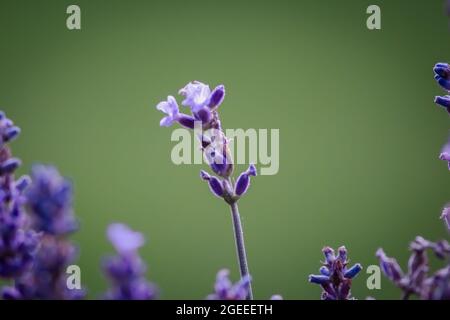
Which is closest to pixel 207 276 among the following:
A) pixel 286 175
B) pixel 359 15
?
pixel 286 175

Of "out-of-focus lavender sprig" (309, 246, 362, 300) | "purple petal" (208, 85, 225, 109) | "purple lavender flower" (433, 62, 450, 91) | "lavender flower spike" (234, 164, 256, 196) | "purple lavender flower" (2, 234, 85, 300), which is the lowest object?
"out-of-focus lavender sprig" (309, 246, 362, 300)

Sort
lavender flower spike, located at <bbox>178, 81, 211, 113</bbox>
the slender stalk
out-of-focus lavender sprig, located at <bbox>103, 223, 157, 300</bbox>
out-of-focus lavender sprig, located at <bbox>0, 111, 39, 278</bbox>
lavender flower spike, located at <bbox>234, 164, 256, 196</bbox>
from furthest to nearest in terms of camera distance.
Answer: lavender flower spike, located at <bbox>234, 164, 256, 196</bbox>, lavender flower spike, located at <bbox>178, 81, 211, 113</bbox>, the slender stalk, out-of-focus lavender sprig, located at <bbox>0, 111, 39, 278</bbox>, out-of-focus lavender sprig, located at <bbox>103, 223, 157, 300</bbox>

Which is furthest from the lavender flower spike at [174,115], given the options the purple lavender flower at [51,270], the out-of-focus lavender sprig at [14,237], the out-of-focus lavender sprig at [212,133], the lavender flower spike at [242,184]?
the purple lavender flower at [51,270]

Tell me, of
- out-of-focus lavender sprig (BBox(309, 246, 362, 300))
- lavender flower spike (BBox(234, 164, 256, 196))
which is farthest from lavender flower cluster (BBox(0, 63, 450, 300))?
lavender flower spike (BBox(234, 164, 256, 196))

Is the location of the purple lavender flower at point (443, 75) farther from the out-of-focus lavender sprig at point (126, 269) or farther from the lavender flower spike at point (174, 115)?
the out-of-focus lavender sprig at point (126, 269)

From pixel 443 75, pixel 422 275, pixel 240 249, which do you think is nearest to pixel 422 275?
pixel 422 275

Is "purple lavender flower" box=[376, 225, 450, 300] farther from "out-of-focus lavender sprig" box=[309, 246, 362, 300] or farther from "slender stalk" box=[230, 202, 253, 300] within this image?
"slender stalk" box=[230, 202, 253, 300]
